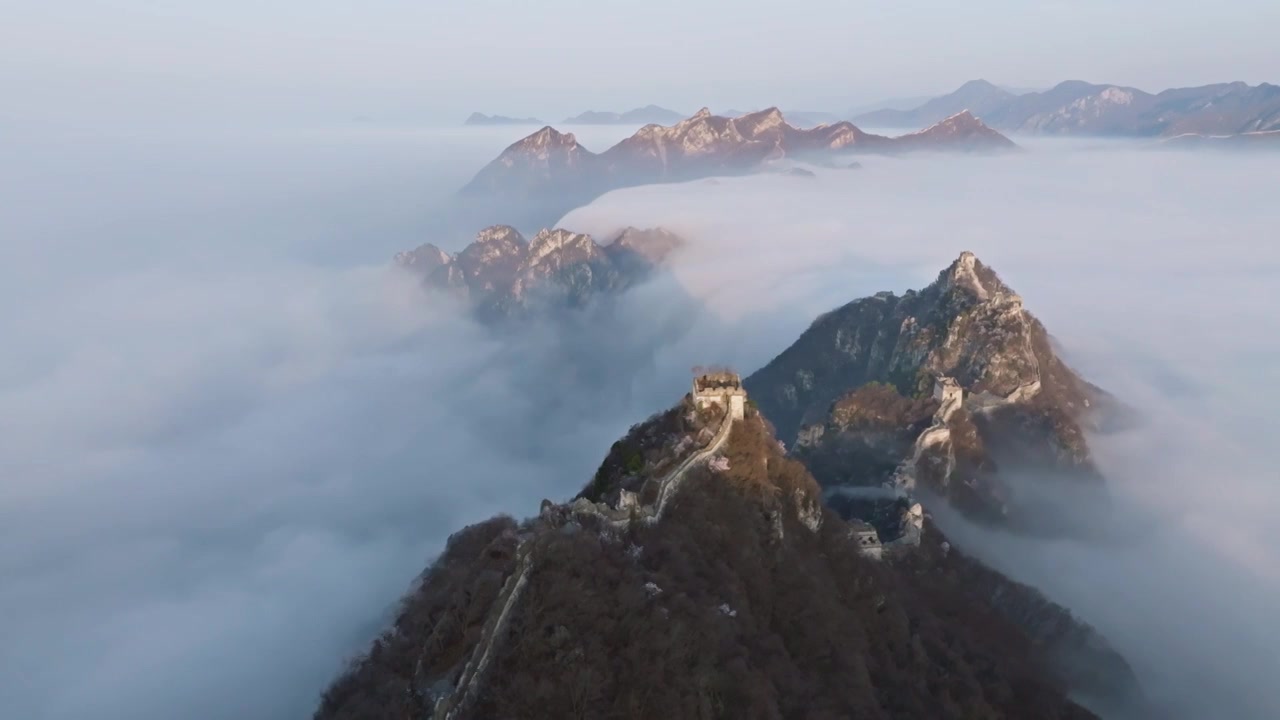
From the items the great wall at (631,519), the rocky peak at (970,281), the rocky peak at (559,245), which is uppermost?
the great wall at (631,519)

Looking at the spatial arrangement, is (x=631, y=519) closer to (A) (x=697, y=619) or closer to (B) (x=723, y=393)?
(A) (x=697, y=619)

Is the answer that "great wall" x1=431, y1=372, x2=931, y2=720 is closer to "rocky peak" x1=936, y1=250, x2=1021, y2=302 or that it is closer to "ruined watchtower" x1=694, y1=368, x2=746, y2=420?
"ruined watchtower" x1=694, y1=368, x2=746, y2=420

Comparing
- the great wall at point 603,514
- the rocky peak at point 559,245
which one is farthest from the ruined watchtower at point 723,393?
the rocky peak at point 559,245

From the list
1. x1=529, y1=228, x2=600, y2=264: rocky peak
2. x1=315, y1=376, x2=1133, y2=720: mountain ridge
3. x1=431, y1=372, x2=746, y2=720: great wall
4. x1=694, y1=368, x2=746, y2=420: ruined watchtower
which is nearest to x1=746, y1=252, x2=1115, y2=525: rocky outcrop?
x1=315, y1=376, x2=1133, y2=720: mountain ridge

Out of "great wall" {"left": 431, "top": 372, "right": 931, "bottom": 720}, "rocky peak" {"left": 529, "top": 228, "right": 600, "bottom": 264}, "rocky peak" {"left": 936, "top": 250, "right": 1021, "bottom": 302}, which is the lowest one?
"rocky peak" {"left": 529, "top": 228, "right": 600, "bottom": 264}

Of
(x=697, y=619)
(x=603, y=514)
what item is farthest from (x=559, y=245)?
(x=697, y=619)

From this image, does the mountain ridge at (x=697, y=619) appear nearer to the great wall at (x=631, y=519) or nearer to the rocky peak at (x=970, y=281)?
the great wall at (x=631, y=519)
